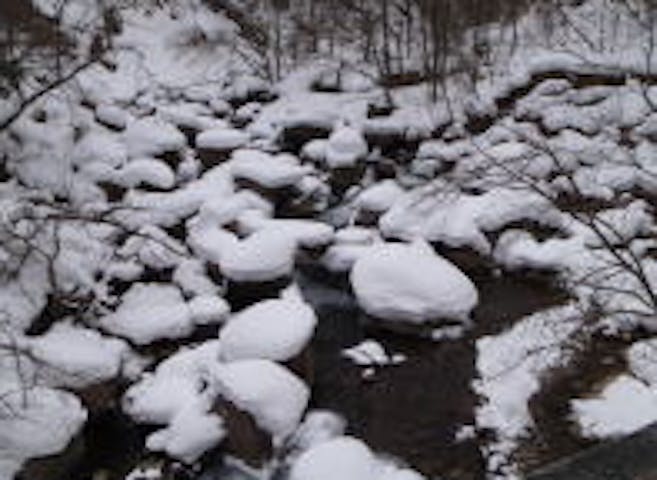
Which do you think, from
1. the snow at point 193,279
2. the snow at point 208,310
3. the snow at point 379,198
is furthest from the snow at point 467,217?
the snow at point 208,310

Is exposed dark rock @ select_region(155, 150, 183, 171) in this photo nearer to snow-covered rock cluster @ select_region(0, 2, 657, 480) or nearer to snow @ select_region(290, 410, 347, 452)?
snow-covered rock cluster @ select_region(0, 2, 657, 480)

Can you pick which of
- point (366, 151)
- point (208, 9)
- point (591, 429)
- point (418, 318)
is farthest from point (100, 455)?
point (208, 9)

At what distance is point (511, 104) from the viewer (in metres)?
8.84

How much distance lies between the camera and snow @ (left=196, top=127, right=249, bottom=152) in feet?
28.1

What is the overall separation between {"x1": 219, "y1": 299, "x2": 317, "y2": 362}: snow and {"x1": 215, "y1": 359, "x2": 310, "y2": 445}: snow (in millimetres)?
124

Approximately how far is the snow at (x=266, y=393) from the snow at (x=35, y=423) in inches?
29.9

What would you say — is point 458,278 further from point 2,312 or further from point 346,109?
point 346,109

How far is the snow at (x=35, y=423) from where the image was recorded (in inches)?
200

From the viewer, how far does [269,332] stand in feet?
18.6

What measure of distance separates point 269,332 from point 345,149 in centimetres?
295

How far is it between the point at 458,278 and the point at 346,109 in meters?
3.18

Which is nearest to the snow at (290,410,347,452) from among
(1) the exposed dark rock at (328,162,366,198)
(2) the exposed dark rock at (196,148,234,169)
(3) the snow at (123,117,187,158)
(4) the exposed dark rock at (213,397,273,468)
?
(4) the exposed dark rock at (213,397,273,468)

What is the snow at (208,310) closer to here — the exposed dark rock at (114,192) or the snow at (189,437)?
the snow at (189,437)

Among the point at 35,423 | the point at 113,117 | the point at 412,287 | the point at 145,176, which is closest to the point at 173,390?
the point at 35,423
